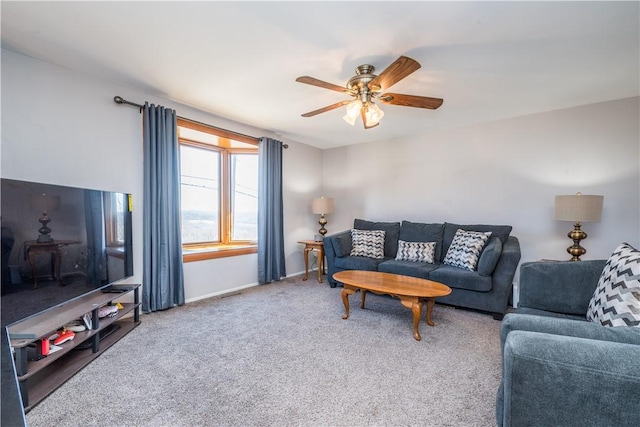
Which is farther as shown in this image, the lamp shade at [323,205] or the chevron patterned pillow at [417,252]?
the lamp shade at [323,205]

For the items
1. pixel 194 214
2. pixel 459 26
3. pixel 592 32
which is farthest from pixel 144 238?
pixel 592 32

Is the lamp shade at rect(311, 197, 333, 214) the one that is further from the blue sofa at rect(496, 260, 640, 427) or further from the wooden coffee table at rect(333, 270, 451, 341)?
the blue sofa at rect(496, 260, 640, 427)

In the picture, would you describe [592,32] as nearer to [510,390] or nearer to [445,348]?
[510,390]

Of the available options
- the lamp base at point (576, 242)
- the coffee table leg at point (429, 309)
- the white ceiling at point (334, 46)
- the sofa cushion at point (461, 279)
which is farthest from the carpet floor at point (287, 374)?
the white ceiling at point (334, 46)

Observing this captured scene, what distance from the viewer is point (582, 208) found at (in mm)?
2688

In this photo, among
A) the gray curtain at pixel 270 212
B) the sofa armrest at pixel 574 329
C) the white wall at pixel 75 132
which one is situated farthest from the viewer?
the gray curtain at pixel 270 212

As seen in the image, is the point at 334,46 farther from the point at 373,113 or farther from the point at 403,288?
the point at 403,288

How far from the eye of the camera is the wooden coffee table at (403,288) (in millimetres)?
2373

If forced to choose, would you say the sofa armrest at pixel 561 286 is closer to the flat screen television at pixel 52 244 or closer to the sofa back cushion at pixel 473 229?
the sofa back cushion at pixel 473 229

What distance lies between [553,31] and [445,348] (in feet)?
7.97

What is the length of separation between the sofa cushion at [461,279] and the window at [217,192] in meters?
2.57

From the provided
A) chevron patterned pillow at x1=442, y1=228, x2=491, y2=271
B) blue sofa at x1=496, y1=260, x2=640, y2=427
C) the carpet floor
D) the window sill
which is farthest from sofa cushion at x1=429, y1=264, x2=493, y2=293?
the window sill

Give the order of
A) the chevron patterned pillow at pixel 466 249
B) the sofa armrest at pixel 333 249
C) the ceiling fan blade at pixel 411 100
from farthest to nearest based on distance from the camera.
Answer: the sofa armrest at pixel 333 249, the chevron patterned pillow at pixel 466 249, the ceiling fan blade at pixel 411 100

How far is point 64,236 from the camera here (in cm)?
186
